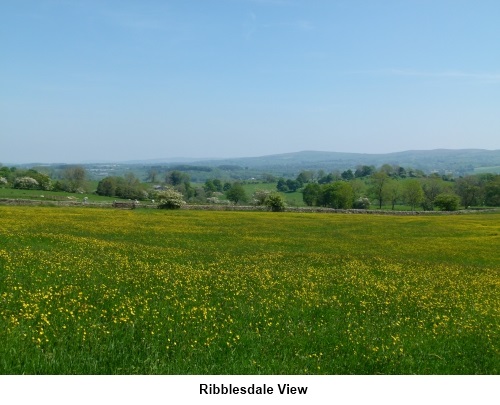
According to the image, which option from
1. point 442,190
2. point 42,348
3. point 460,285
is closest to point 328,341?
point 42,348

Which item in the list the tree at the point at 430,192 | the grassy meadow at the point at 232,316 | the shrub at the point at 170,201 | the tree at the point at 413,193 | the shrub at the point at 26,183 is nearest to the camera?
the grassy meadow at the point at 232,316

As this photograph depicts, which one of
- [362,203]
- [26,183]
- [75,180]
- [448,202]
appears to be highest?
[75,180]

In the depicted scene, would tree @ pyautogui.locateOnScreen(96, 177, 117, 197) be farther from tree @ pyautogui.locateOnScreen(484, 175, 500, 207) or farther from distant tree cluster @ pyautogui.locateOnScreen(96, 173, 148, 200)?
tree @ pyautogui.locateOnScreen(484, 175, 500, 207)

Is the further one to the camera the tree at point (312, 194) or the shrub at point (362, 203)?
the tree at point (312, 194)

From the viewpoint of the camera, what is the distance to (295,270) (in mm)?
20219

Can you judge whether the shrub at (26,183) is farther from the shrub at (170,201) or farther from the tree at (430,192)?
the tree at (430,192)

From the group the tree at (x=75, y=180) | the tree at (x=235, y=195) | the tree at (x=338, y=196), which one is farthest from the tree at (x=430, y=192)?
the tree at (x=75, y=180)

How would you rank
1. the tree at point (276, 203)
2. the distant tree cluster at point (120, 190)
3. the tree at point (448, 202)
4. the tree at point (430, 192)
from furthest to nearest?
1. the tree at point (430, 192)
2. the distant tree cluster at point (120, 190)
3. the tree at point (448, 202)
4. the tree at point (276, 203)

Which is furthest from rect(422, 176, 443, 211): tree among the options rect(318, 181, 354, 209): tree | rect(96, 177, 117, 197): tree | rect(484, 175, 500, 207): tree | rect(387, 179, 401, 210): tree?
rect(96, 177, 117, 197): tree

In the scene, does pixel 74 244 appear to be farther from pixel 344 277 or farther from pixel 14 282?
pixel 344 277

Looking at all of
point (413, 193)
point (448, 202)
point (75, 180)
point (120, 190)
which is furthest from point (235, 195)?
point (448, 202)

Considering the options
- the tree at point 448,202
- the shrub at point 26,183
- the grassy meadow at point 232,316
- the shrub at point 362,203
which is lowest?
the shrub at point 362,203

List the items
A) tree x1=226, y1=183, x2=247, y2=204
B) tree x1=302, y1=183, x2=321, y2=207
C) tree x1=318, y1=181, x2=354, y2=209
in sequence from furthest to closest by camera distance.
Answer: tree x1=226, y1=183, x2=247, y2=204 < tree x1=302, y1=183, x2=321, y2=207 < tree x1=318, y1=181, x2=354, y2=209

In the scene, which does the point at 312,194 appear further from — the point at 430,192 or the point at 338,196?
the point at 430,192
